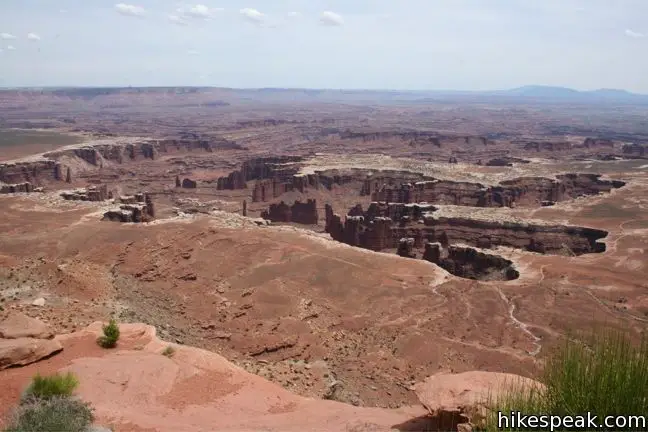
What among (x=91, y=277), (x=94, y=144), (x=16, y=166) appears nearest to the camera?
(x=91, y=277)

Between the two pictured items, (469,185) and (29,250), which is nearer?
(29,250)

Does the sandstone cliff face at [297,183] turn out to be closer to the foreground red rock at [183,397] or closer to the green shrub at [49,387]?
A: the foreground red rock at [183,397]

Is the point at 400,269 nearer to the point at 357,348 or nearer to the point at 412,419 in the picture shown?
the point at 357,348

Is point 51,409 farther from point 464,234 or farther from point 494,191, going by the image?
point 494,191

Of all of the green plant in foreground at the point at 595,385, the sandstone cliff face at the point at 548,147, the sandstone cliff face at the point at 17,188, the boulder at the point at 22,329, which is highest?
the green plant in foreground at the point at 595,385

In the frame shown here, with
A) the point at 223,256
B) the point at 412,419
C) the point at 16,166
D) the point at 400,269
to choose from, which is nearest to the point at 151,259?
the point at 223,256

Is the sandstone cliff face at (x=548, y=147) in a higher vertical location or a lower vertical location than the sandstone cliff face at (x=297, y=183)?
higher

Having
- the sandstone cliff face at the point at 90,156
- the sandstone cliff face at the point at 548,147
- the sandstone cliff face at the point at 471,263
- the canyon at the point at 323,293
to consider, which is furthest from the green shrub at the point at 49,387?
the sandstone cliff face at the point at 548,147

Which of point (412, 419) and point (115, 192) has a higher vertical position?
point (412, 419)
